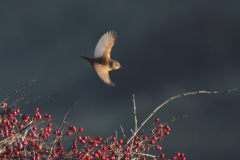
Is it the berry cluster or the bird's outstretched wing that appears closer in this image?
the berry cluster

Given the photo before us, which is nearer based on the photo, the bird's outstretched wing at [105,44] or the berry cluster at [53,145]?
the berry cluster at [53,145]

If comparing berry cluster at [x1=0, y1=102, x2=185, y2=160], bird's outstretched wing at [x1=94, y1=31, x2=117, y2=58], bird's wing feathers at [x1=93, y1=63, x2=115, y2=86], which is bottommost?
berry cluster at [x1=0, y1=102, x2=185, y2=160]

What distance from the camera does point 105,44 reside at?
2.44 meters

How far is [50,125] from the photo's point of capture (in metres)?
2.14

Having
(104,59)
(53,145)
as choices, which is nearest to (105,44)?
(104,59)

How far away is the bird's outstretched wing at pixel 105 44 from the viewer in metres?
2.36

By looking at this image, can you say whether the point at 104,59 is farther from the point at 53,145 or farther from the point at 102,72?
the point at 53,145

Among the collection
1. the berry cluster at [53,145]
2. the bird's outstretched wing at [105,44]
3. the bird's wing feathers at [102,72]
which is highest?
the bird's outstretched wing at [105,44]

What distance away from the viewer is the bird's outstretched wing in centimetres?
236

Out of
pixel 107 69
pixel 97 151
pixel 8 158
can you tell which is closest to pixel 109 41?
pixel 107 69

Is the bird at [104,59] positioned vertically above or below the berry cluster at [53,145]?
above

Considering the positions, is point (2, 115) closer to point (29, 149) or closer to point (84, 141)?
point (29, 149)

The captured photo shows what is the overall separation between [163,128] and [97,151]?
0.55m

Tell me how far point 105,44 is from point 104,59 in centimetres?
16
